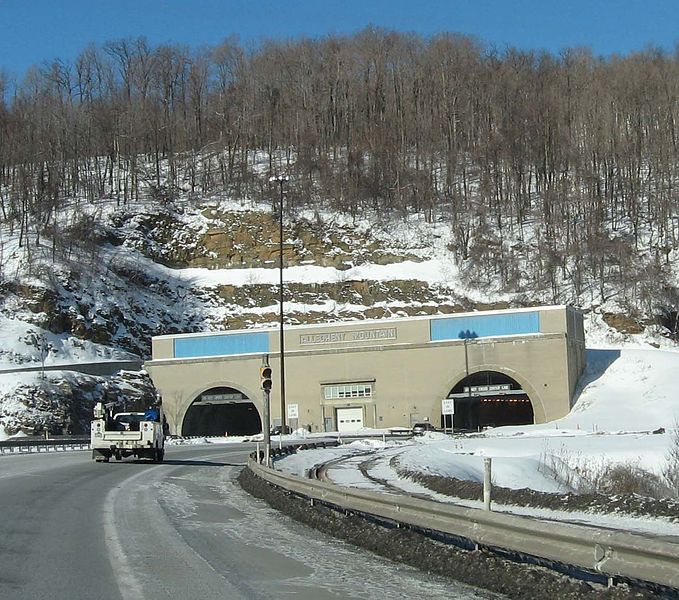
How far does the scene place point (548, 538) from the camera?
8.27 m

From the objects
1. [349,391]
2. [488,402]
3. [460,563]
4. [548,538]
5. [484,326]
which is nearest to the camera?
[548,538]

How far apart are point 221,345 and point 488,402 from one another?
2139cm

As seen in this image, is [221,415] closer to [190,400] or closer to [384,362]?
[190,400]

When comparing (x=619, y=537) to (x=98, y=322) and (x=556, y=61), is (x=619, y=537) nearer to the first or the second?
(x=98, y=322)

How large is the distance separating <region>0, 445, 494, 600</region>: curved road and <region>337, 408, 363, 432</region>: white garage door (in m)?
47.6

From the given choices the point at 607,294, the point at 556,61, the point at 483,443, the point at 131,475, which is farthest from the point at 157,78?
the point at 131,475

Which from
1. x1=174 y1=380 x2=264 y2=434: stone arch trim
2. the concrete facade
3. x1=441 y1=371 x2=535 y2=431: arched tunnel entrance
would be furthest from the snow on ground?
x1=174 y1=380 x2=264 y2=434: stone arch trim

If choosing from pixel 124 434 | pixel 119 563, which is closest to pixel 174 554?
pixel 119 563

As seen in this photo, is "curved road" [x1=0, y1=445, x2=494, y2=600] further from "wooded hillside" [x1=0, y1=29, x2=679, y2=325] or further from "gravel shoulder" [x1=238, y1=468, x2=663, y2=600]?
"wooded hillside" [x1=0, y1=29, x2=679, y2=325]

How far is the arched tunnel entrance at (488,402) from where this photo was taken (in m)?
64.9

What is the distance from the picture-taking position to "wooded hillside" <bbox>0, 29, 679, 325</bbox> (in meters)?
86.5

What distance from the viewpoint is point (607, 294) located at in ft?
262

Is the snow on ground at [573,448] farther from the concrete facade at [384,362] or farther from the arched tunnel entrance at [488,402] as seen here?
the arched tunnel entrance at [488,402]

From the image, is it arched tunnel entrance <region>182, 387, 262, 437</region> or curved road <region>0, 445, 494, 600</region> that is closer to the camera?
curved road <region>0, 445, 494, 600</region>
